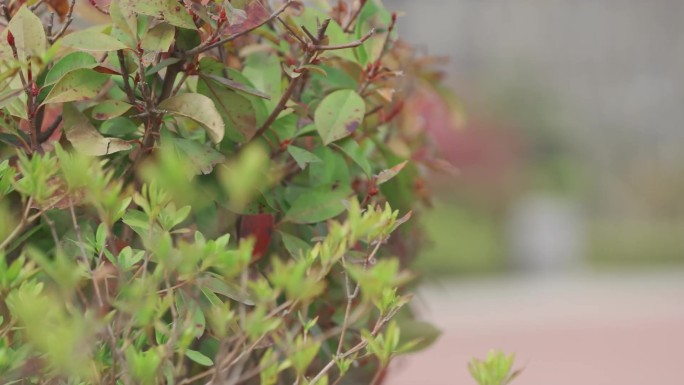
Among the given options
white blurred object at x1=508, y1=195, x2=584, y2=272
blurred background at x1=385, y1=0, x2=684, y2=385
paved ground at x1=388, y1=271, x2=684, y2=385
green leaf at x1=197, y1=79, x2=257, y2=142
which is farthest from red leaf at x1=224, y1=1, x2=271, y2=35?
white blurred object at x1=508, y1=195, x2=584, y2=272

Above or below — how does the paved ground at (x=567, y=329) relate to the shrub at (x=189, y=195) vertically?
above

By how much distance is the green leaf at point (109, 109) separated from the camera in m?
1.33

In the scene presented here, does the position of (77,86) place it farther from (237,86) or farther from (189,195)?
(189,195)

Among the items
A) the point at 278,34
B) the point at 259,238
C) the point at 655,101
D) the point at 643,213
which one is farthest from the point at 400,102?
the point at 655,101

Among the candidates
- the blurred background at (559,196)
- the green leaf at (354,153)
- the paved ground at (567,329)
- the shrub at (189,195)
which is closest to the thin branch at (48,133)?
the shrub at (189,195)

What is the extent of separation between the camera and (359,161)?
1.43 meters

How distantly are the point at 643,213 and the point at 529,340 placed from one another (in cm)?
1159

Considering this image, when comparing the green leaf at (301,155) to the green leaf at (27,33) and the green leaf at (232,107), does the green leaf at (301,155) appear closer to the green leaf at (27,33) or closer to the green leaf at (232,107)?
the green leaf at (232,107)

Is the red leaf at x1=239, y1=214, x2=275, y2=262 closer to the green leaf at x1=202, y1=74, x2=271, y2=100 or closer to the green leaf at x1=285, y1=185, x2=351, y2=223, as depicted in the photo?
the green leaf at x1=285, y1=185, x2=351, y2=223

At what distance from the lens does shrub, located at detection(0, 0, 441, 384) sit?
95 cm

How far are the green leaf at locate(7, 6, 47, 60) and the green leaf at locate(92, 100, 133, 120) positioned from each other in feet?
0.51

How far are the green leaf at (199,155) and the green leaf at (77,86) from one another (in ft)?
0.43

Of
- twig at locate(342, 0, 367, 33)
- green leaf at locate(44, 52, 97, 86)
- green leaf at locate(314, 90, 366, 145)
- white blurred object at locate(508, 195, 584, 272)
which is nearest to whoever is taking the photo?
green leaf at locate(44, 52, 97, 86)

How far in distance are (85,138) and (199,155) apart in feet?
0.51
